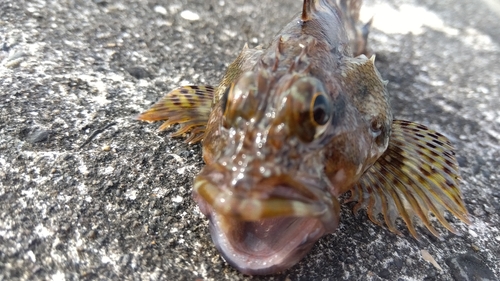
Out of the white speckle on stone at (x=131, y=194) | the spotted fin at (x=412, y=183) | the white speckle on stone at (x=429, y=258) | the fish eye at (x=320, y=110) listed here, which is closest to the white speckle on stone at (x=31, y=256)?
the white speckle on stone at (x=131, y=194)

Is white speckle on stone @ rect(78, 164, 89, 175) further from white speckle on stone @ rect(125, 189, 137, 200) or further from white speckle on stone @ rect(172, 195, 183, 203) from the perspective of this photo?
white speckle on stone @ rect(172, 195, 183, 203)

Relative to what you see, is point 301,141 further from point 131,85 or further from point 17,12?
point 17,12

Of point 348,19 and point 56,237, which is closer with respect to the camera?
point 56,237

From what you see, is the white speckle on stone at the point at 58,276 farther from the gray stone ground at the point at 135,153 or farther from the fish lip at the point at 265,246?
the fish lip at the point at 265,246

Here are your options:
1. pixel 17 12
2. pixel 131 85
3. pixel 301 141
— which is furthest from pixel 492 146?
pixel 17 12

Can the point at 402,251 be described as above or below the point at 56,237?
above

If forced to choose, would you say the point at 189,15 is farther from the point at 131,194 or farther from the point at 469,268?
Result: the point at 469,268
